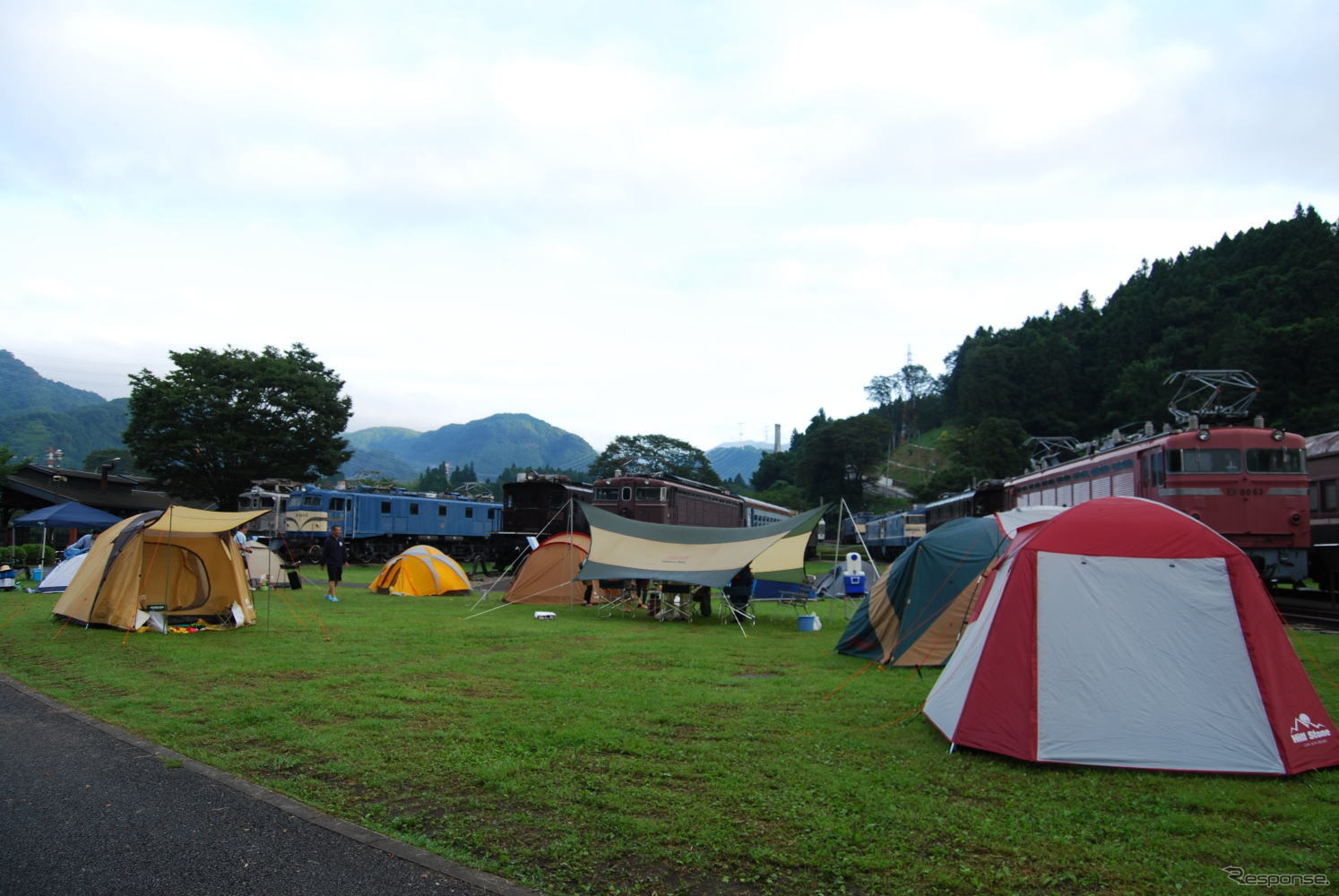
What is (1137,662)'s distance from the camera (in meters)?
5.50

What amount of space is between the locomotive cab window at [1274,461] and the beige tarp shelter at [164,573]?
17548 millimetres

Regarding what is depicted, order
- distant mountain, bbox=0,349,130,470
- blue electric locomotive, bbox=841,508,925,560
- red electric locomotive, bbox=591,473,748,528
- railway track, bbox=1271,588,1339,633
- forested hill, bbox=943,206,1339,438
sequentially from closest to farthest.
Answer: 1. railway track, bbox=1271,588,1339,633
2. red electric locomotive, bbox=591,473,748,528
3. blue electric locomotive, bbox=841,508,925,560
4. forested hill, bbox=943,206,1339,438
5. distant mountain, bbox=0,349,130,470

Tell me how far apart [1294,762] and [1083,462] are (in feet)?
56.9

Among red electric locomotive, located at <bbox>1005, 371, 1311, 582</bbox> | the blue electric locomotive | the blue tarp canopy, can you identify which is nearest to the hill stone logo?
red electric locomotive, located at <bbox>1005, 371, 1311, 582</bbox>

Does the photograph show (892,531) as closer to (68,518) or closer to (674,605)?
(674,605)

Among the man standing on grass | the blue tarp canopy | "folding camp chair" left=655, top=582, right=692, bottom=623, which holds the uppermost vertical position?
the blue tarp canopy

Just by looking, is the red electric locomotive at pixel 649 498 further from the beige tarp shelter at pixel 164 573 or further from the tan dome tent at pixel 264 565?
the beige tarp shelter at pixel 164 573

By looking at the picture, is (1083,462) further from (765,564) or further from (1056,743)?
(1056,743)

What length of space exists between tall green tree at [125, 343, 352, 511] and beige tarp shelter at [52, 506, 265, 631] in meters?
23.0

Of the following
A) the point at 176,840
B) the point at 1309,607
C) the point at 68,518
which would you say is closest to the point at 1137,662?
the point at 176,840

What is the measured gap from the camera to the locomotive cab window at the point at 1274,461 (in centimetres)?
1561

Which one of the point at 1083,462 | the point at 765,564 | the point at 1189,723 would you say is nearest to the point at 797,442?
the point at 1083,462

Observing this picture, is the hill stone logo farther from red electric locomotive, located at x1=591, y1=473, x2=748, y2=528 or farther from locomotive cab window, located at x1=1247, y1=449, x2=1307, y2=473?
red electric locomotive, located at x1=591, y1=473, x2=748, y2=528

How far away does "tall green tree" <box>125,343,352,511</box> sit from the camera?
33000 mm
